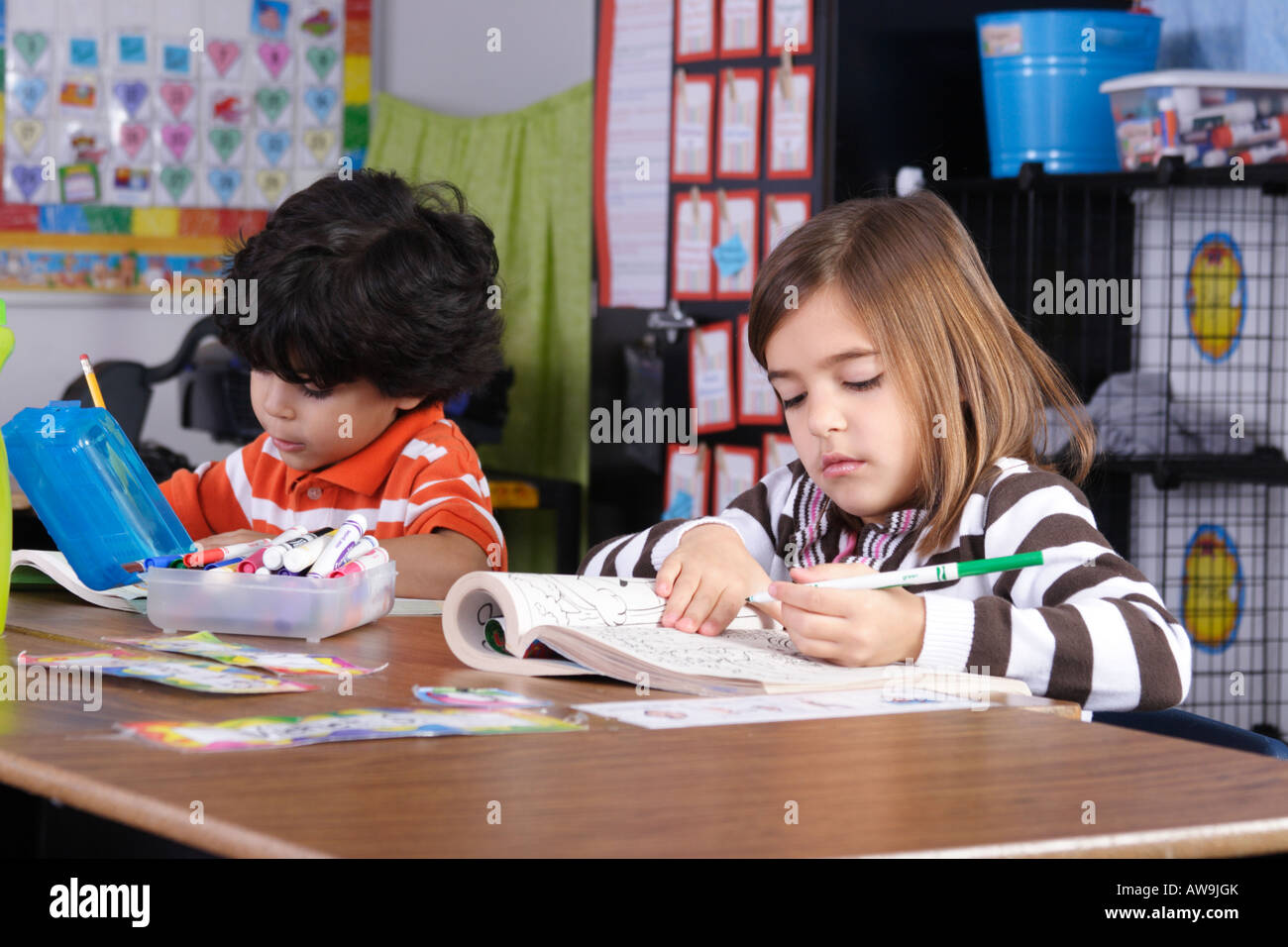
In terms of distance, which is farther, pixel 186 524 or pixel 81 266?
pixel 81 266

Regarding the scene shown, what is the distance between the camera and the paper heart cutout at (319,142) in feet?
13.8

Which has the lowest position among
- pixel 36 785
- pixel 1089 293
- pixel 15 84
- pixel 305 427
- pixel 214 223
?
pixel 36 785

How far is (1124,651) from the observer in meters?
0.91

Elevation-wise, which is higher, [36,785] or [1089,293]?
[1089,293]

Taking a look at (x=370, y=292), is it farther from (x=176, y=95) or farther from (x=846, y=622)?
(x=176, y=95)

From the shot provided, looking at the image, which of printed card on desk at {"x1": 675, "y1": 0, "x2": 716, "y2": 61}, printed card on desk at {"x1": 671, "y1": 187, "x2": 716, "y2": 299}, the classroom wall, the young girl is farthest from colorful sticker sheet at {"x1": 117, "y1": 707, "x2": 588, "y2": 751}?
the classroom wall

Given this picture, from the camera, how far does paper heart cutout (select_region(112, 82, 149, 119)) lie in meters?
4.09

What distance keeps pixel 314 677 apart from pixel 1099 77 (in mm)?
2136

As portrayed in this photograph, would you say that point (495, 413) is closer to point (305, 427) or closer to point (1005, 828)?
point (305, 427)

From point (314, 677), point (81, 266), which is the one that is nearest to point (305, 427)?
point (314, 677)

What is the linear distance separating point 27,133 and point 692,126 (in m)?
2.05

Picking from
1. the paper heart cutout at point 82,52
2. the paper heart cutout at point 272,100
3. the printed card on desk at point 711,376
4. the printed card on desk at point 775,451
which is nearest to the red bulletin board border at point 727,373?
the printed card on desk at point 711,376

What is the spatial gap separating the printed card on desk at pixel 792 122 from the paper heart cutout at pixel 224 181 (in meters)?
1.90

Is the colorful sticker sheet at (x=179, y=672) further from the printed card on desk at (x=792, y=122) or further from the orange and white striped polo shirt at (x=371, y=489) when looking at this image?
the printed card on desk at (x=792, y=122)
